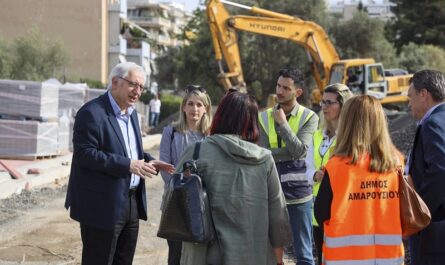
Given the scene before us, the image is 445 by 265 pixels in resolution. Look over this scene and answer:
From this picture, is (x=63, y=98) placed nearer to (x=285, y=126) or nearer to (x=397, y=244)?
(x=285, y=126)

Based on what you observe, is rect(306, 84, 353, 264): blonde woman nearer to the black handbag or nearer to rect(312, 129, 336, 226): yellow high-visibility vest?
rect(312, 129, 336, 226): yellow high-visibility vest

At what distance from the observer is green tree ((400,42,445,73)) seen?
4891cm

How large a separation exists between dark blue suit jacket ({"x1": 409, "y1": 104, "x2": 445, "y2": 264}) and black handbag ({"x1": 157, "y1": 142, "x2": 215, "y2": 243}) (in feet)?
4.58

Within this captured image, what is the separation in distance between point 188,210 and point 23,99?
1316 centimetres

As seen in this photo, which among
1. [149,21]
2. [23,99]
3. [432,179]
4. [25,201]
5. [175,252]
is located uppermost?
[149,21]

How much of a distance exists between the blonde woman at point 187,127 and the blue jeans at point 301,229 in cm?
100

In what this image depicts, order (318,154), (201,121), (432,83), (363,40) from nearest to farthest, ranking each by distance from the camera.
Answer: (432,83) → (318,154) → (201,121) → (363,40)

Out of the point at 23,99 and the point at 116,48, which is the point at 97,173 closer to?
the point at 23,99

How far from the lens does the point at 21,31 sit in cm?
4919

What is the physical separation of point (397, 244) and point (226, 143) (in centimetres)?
114

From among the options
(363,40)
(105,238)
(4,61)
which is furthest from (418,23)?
(105,238)

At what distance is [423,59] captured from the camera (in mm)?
49656

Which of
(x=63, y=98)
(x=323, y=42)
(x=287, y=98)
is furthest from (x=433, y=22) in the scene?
(x=287, y=98)

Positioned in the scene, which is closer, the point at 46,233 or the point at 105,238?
the point at 105,238
